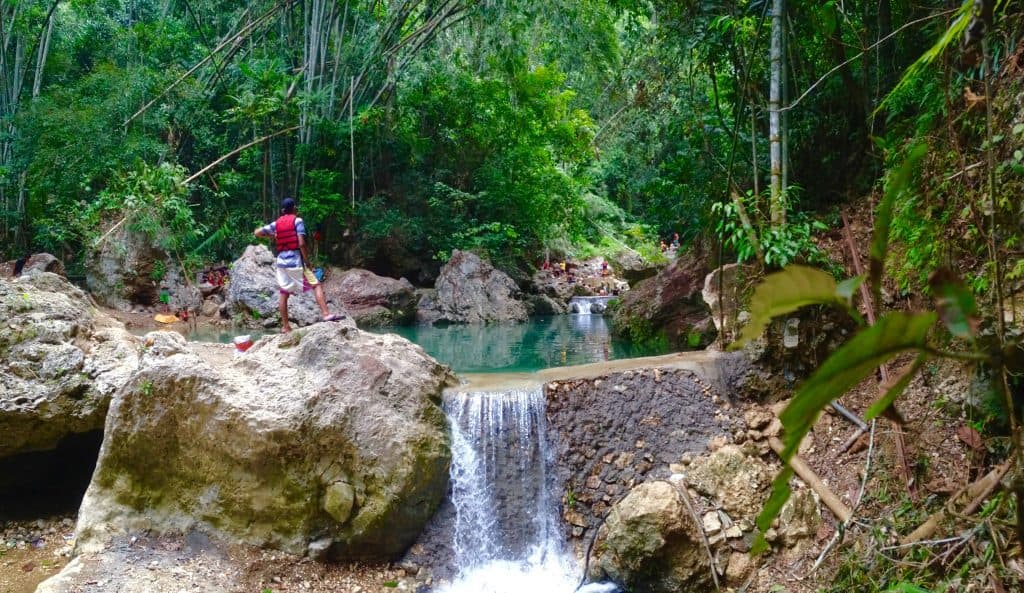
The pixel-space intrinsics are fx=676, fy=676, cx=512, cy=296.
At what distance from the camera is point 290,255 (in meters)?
7.16

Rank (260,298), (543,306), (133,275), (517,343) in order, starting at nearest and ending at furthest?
(517,343) → (260,298) → (133,275) → (543,306)

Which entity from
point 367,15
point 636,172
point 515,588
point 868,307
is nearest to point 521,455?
point 515,588

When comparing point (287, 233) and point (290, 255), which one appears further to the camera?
point (290, 255)

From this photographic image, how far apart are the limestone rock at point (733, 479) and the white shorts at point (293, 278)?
14.3ft

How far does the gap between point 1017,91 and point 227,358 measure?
6.53 meters

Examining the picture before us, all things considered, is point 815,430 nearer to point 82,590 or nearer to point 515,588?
point 515,588

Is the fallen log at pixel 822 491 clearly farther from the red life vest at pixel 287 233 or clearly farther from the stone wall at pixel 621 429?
the red life vest at pixel 287 233

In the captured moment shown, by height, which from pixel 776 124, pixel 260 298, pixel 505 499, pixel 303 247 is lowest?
pixel 505 499

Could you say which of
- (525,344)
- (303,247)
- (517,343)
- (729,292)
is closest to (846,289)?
(729,292)

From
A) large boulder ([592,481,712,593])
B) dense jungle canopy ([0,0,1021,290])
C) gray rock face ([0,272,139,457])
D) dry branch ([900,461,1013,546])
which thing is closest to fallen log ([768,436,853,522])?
dry branch ([900,461,1013,546])

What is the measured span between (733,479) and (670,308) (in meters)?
4.98

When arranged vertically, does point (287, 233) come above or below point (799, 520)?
above

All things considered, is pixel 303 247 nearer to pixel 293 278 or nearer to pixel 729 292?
pixel 293 278

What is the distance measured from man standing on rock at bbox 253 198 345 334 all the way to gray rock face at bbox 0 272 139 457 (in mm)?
1584
